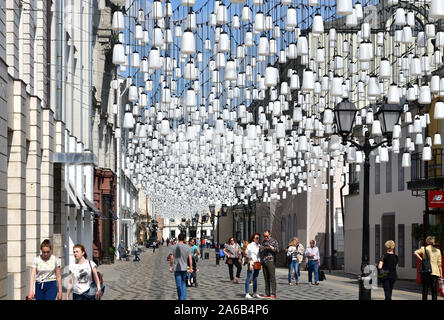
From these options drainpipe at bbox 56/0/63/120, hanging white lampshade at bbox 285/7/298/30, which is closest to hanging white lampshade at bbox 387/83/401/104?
hanging white lampshade at bbox 285/7/298/30

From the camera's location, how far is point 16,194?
23.5m

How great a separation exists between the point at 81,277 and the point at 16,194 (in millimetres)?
8283

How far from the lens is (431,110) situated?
38125 millimetres

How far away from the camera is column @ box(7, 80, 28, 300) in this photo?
2327 cm

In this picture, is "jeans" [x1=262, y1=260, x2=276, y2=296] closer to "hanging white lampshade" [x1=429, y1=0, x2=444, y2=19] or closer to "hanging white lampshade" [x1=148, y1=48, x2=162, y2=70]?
"hanging white lampshade" [x1=148, y1=48, x2=162, y2=70]

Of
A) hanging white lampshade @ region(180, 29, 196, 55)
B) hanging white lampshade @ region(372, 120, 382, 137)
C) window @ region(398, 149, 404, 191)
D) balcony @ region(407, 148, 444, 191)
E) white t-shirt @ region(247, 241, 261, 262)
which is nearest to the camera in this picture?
hanging white lampshade @ region(180, 29, 196, 55)

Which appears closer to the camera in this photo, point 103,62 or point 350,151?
point 350,151

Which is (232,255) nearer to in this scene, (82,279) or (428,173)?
(428,173)

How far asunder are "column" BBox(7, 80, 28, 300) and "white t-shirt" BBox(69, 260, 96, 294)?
778 cm

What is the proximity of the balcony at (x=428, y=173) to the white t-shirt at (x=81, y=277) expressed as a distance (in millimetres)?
20300

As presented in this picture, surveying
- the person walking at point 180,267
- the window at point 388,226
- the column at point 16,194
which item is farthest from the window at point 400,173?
the column at point 16,194
